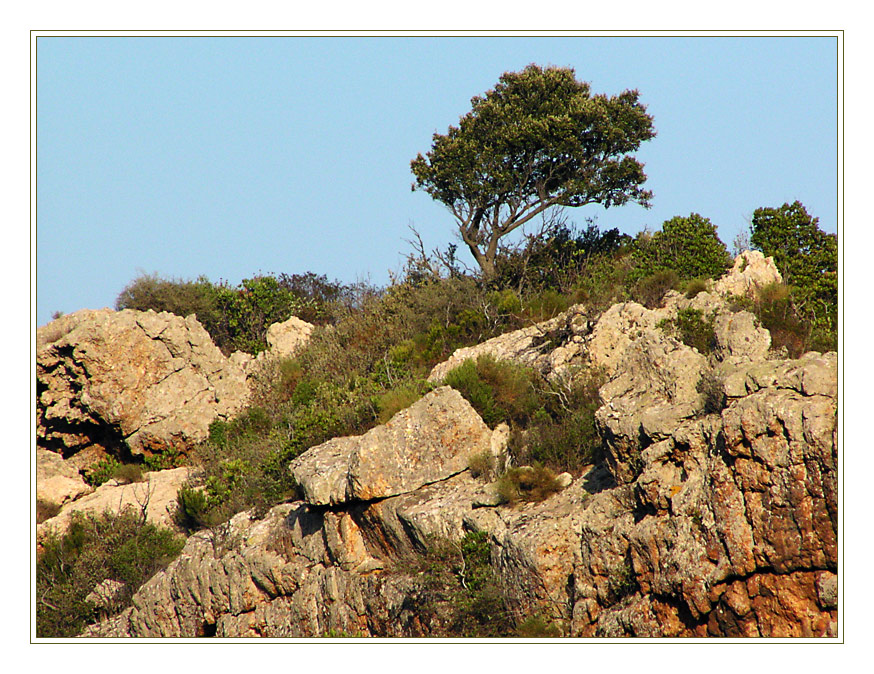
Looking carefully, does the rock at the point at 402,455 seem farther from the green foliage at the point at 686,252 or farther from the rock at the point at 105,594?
the green foliage at the point at 686,252

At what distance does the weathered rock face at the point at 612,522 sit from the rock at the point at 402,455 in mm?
34

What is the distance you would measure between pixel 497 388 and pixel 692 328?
404 centimetres

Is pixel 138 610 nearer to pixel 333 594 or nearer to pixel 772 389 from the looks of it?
pixel 333 594

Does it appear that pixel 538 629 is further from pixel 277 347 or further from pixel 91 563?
pixel 277 347

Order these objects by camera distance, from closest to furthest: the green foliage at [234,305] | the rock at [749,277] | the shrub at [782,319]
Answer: the shrub at [782,319]
the rock at [749,277]
the green foliage at [234,305]

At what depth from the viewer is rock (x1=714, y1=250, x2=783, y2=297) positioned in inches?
734

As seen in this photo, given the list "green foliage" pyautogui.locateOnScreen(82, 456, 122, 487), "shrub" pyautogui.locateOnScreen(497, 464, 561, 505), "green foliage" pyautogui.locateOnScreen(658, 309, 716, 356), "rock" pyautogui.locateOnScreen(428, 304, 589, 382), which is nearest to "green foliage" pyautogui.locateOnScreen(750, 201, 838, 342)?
"green foliage" pyautogui.locateOnScreen(658, 309, 716, 356)

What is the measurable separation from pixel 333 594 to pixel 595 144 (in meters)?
19.7

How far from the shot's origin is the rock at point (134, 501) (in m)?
18.7

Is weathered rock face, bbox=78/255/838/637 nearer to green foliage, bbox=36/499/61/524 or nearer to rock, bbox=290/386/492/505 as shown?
rock, bbox=290/386/492/505

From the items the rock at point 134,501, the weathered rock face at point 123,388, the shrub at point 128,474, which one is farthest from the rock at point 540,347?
the shrub at point 128,474

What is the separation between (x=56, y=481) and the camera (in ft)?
67.5

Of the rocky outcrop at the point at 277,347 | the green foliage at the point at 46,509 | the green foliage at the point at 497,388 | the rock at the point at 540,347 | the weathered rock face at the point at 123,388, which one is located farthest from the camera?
the rocky outcrop at the point at 277,347

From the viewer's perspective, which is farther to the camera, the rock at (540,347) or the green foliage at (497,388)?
the rock at (540,347)
